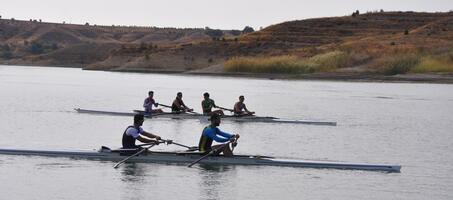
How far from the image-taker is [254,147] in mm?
31516

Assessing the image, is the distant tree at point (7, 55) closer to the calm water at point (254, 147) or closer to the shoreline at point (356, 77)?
the shoreline at point (356, 77)

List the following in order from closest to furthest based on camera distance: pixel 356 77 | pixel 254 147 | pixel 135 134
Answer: pixel 135 134, pixel 254 147, pixel 356 77

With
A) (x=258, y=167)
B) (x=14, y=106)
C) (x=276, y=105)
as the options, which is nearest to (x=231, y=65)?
(x=276, y=105)

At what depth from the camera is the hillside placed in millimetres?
93062

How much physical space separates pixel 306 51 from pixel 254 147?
240ft

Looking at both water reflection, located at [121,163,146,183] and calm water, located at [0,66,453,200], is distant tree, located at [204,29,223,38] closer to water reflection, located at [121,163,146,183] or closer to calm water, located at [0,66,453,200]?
calm water, located at [0,66,453,200]

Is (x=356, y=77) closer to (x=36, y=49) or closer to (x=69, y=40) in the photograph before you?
(x=36, y=49)

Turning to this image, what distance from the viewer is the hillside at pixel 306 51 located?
9306cm

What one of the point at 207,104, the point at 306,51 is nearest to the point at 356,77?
the point at 306,51

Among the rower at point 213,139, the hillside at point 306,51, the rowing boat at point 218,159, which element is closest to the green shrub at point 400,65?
the hillside at point 306,51

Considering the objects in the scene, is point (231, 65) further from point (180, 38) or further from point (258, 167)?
point (180, 38)

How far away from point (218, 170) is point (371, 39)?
288 ft

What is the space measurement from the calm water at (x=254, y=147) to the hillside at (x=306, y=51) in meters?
29.8

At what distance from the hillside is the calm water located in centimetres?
2981
